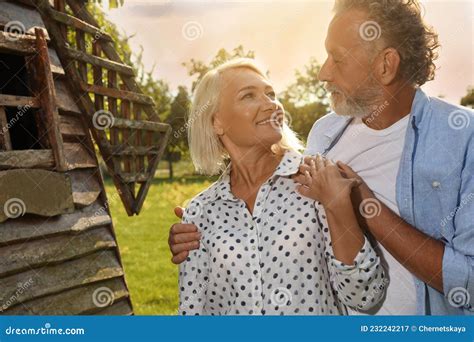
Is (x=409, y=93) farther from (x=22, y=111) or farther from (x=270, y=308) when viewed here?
(x=22, y=111)

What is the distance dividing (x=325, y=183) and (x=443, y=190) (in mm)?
512

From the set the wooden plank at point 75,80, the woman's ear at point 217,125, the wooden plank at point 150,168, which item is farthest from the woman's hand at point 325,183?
the wooden plank at point 150,168

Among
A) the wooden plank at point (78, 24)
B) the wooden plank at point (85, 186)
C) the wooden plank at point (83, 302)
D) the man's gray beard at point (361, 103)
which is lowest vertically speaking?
the wooden plank at point (83, 302)

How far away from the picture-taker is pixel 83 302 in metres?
4.46

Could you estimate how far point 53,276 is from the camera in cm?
421

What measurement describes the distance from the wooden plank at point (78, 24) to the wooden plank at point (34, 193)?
127 centimetres

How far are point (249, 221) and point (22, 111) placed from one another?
2.10m

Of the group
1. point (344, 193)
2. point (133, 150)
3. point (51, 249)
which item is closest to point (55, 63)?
point (133, 150)

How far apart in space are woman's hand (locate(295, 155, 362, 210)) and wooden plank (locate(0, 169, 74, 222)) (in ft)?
6.21

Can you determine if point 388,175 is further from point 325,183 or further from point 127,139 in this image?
point 127,139

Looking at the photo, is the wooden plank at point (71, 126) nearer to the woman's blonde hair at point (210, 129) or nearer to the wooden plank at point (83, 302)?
the wooden plank at point (83, 302)

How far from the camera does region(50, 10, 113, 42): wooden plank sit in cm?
462

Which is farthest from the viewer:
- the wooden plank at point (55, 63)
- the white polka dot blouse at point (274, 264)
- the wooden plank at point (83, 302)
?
the wooden plank at point (55, 63)

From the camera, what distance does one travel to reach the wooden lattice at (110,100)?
4.71 metres
